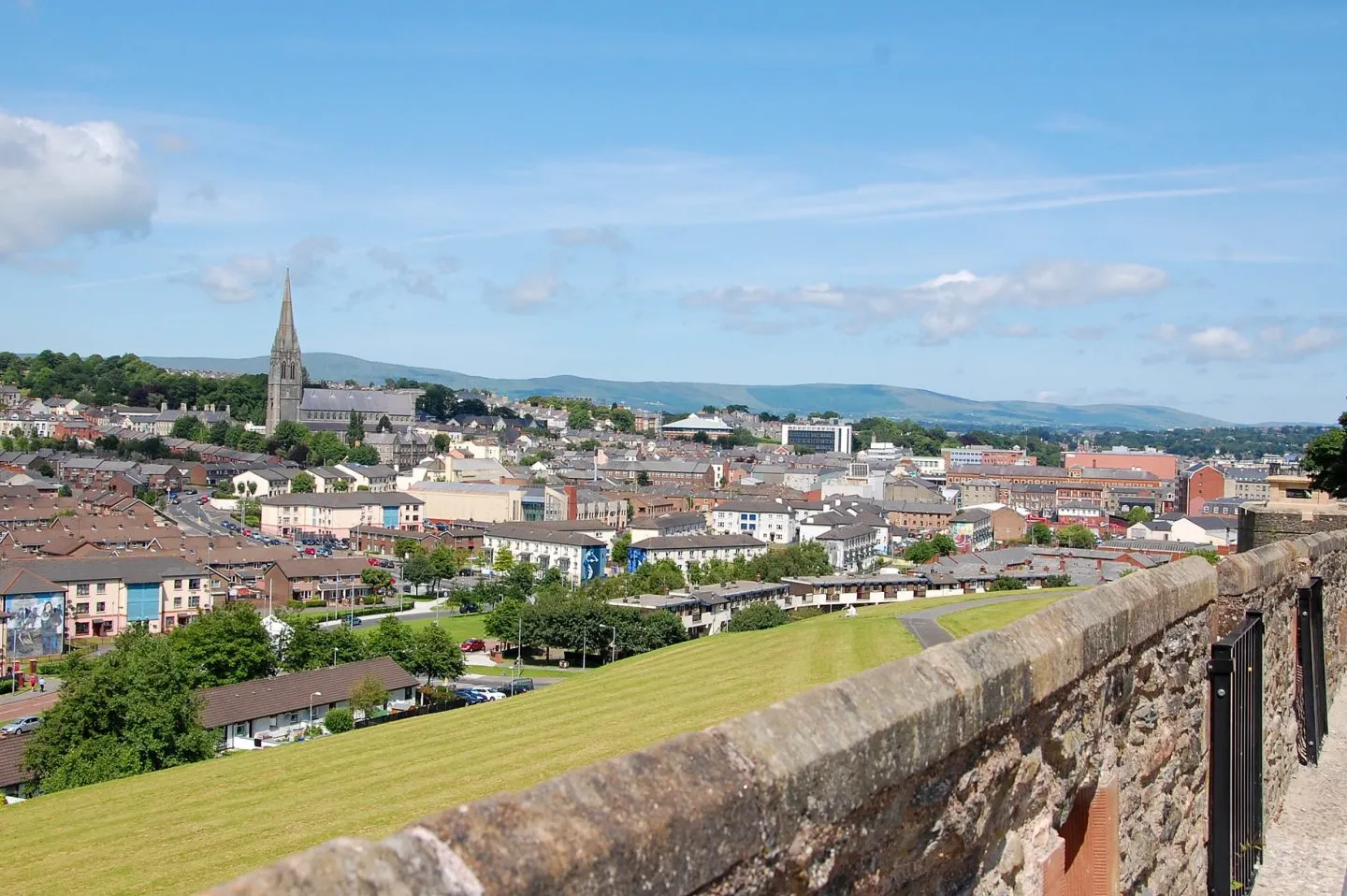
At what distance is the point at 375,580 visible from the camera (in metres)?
63.2

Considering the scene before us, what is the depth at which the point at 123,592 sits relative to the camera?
5125cm

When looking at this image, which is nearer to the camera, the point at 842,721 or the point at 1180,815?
the point at 842,721

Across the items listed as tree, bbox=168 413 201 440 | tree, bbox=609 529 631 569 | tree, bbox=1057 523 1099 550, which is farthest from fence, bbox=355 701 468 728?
tree, bbox=168 413 201 440

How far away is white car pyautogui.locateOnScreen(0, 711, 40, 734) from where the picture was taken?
3120 centimetres

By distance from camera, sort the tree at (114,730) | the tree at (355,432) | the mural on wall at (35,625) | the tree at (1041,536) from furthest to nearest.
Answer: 1. the tree at (355,432)
2. the tree at (1041,536)
3. the mural on wall at (35,625)
4. the tree at (114,730)

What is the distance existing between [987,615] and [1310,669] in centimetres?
2322

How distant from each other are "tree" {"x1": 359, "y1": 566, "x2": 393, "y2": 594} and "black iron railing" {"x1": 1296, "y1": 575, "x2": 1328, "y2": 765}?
5897 centimetres

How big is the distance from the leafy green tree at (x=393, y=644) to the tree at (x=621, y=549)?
3644 cm

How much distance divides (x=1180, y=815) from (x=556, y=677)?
38.5m

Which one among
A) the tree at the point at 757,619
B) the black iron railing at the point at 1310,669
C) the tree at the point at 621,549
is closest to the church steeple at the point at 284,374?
the tree at the point at 621,549

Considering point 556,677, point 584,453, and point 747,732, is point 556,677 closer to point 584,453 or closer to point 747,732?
point 747,732

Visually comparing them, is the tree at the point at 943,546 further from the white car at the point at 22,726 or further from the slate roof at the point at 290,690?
the white car at the point at 22,726

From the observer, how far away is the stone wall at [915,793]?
1.96 metres

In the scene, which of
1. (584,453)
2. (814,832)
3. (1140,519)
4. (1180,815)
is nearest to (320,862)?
(814,832)
